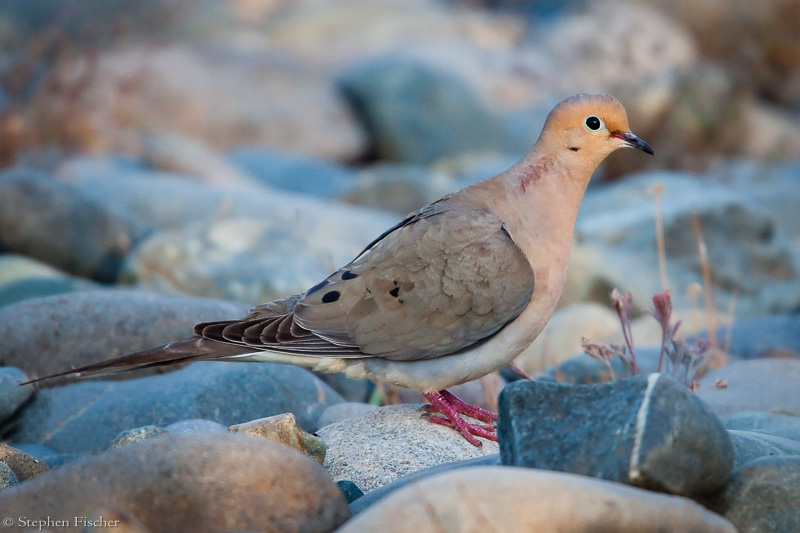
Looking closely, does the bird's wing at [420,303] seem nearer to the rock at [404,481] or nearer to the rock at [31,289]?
the rock at [404,481]

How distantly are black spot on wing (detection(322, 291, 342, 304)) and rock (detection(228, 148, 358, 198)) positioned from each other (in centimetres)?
679

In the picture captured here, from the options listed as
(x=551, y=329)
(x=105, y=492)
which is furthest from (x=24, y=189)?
(x=105, y=492)

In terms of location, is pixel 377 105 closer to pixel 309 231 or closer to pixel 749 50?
pixel 309 231

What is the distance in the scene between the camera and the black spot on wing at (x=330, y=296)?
13.6ft

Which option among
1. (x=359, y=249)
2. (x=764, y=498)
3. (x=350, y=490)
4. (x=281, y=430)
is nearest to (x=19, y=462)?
(x=281, y=430)

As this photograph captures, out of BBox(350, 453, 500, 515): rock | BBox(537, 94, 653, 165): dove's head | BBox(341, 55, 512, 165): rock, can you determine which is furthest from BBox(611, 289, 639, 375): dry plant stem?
BBox(341, 55, 512, 165): rock

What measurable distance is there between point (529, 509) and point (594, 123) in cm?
216

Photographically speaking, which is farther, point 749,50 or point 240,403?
point 749,50

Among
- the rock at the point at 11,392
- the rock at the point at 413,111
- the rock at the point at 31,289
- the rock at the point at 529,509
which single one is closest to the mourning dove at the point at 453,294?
the rock at the point at 11,392

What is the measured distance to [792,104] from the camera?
17359mm

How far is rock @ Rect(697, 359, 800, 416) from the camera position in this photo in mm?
4812

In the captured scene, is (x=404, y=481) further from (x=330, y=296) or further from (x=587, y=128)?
(x=587, y=128)

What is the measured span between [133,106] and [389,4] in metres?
8.73

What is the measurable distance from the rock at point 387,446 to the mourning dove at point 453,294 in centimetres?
8
